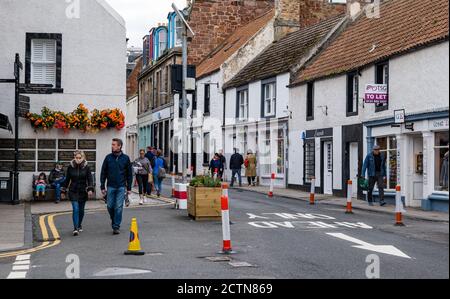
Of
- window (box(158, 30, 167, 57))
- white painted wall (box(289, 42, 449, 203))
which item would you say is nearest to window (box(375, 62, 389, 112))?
white painted wall (box(289, 42, 449, 203))

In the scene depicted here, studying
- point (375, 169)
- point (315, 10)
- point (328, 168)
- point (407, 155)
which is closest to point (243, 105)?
point (315, 10)

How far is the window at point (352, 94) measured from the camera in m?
27.5

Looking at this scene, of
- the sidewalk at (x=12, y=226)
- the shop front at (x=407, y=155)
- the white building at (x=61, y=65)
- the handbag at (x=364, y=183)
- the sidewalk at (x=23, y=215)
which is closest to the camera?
the sidewalk at (x=12, y=226)

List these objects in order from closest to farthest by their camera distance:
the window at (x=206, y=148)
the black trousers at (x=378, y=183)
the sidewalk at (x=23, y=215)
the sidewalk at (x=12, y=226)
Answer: the sidewalk at (x=12, y=226)
the sidewalk at (x=23, y=215)
the black trousers at (x=378, y=183)
the window at (x=206, y=148)

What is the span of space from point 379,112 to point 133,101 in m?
48.8

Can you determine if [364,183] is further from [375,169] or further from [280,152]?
[280,152]

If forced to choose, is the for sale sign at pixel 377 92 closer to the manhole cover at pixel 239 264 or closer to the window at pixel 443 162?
the manhole cover at pixel 239 264

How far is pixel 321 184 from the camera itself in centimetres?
3064

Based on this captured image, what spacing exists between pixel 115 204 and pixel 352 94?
16.0 meters

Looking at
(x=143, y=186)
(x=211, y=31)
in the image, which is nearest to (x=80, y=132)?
(x=143, y=186)

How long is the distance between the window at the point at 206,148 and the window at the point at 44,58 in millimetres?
22707

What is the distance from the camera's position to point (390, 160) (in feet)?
79.5

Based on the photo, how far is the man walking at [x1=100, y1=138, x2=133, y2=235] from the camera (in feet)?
46.3

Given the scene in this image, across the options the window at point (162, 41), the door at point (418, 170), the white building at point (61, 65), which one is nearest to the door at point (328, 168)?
the door at point (418, 170)
